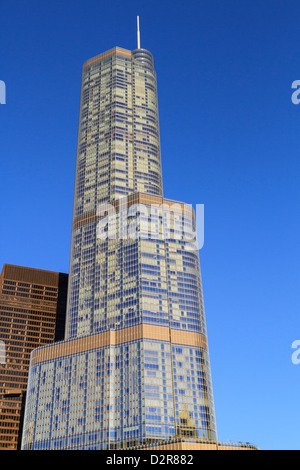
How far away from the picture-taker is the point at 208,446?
19150cm
